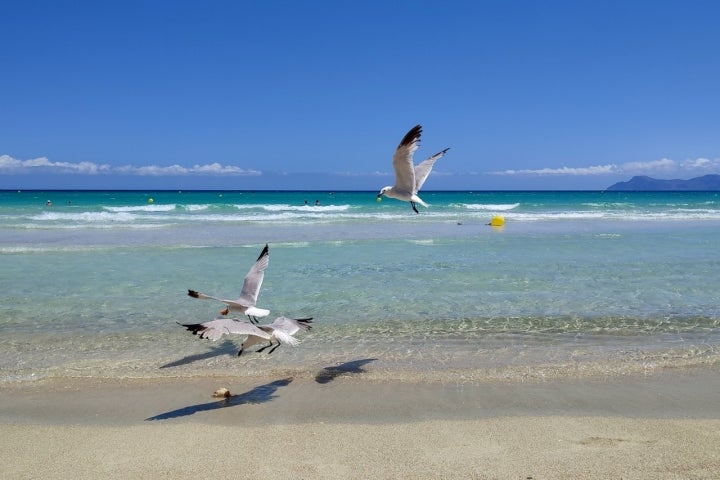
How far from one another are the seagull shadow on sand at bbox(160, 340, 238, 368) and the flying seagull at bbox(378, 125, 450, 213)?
3.36 m

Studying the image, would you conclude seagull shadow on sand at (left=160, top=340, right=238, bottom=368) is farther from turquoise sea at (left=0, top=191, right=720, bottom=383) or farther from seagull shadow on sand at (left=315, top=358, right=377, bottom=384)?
seagull shadow on sand at (left=315, top=358, right=377, bottom=384)

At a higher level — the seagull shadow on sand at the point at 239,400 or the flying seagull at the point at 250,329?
the flying seagull at the point at 250,329

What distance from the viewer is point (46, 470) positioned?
422cm

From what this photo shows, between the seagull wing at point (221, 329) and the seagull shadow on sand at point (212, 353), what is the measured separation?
123cm

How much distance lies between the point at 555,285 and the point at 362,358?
18.0 feet

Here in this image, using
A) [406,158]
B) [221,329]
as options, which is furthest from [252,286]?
[406,158]

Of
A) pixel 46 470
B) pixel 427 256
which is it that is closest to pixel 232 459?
pixel 46 470

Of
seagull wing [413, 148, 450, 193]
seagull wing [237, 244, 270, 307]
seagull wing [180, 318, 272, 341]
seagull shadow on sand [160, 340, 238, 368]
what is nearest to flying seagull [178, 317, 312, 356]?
seagull wing [180, 318, 272, 341]

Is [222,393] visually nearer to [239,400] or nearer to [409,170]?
[239,400]

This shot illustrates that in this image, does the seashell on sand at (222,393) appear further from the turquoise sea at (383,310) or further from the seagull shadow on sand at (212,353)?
the seagull shadow on sand at (212,353)

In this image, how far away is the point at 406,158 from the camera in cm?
923

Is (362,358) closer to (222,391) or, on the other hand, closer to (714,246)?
(222,391)

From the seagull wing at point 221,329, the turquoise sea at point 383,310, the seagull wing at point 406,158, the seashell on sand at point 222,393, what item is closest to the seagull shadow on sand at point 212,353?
the turquoise sea at point 383,310

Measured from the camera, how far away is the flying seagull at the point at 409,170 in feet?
29.9
